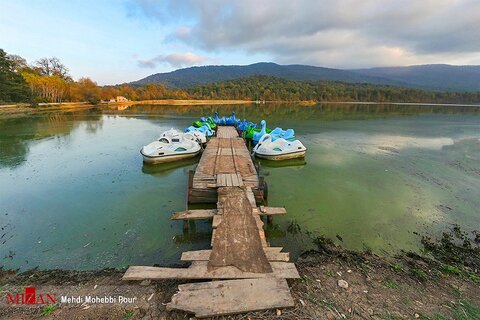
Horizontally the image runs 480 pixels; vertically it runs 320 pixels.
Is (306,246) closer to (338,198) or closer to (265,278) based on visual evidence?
(265,278)

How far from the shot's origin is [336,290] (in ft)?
12.3

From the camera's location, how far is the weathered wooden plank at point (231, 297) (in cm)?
310

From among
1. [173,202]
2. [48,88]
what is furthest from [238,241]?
[48,88]

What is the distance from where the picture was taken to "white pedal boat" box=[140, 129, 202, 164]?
1145cm

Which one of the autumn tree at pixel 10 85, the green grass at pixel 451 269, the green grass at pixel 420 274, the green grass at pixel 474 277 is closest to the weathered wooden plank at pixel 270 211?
the green grass at pixel 420 274

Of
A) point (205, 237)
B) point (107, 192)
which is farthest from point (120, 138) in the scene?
point (205, 237)

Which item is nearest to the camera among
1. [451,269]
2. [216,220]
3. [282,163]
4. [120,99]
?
[451,269]

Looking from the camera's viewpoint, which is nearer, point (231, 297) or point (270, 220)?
point (231, 297)

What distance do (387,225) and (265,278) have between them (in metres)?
4.59

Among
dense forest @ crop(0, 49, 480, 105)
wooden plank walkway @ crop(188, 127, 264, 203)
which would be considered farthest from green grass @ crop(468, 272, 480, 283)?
dense forest @ crop(0, 49, 480, 105)


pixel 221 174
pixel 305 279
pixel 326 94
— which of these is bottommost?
pixel 305 279

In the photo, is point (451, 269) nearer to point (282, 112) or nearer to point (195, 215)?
point (195, 215)

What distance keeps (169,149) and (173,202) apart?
478cm

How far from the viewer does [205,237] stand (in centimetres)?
583
